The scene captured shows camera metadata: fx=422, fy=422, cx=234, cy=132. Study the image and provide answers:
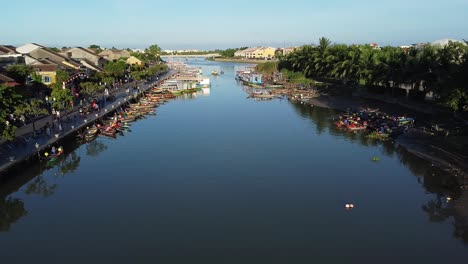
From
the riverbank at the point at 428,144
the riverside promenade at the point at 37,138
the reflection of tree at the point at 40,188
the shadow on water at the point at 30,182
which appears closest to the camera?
the shadow on water at the point at 30,182

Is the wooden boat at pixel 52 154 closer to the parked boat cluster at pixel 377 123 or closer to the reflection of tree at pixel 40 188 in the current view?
the reflection of tree at pixel 40 188

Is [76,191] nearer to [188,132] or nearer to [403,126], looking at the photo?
[188,132]

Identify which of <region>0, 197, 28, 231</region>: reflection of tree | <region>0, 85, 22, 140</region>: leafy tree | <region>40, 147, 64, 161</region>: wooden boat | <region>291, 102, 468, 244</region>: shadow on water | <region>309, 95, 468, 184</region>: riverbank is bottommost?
<region>0, 197, 28, 231</region>: reflection of tree

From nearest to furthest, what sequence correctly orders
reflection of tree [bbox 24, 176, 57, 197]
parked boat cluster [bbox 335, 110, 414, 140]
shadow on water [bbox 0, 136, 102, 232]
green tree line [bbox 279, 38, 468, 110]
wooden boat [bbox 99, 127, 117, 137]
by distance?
shadow on water [bbox 0, 136, 102, 232] < reflection of tree [bbox 24, 176, 57, 197] < green tree line [bbox 279, 38, 468, 110] < parked boat cluster [bbox 335, 110, 414, 140] < wooden boat [bbox 99, 127, 117, 137]

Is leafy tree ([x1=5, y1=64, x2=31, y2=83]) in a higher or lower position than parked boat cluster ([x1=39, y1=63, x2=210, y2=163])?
higher

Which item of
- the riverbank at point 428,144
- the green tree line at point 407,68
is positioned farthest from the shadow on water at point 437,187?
the green tree line at point 407,68

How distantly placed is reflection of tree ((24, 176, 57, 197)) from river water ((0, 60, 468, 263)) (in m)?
0.08

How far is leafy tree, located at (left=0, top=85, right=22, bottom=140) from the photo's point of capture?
1109 inches

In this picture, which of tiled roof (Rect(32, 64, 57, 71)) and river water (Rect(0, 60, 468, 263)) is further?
tiled roof (Rect(32, 64, 57, 71))

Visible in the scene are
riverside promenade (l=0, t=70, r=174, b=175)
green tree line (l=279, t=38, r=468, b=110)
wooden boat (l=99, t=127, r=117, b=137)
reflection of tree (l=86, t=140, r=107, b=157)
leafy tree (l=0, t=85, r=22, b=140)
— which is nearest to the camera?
leafy tree (l=0, t=85, r=22, b=140)

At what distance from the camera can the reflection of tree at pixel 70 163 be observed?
33706 mm

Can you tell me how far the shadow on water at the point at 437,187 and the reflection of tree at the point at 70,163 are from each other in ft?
84.7

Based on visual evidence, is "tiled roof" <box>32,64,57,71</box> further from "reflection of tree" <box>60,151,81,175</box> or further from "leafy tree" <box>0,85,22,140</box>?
"leafy tree" <box>0,85,22,140</box>

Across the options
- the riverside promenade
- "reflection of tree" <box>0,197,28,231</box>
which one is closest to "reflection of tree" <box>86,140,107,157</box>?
the riverside promenade
